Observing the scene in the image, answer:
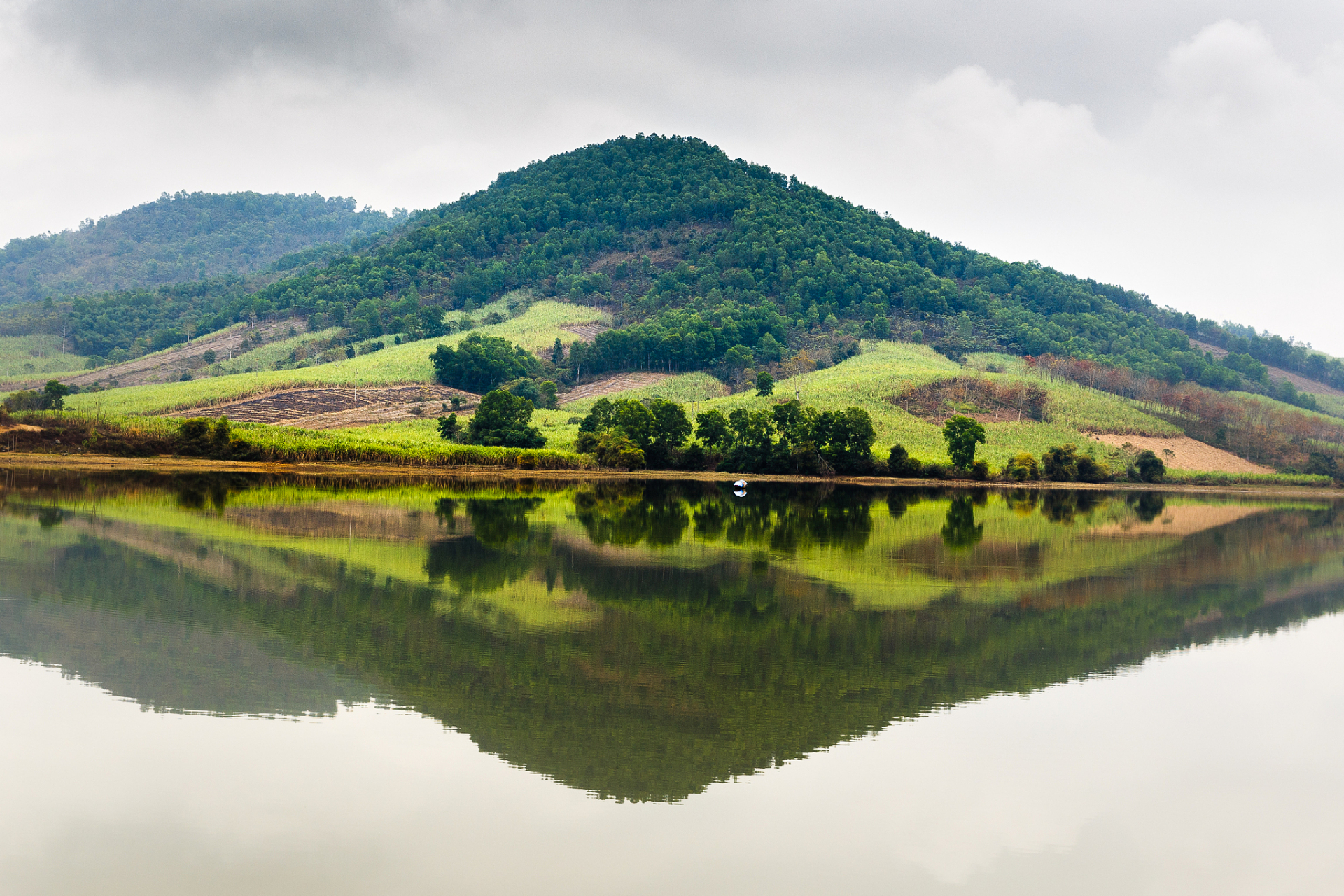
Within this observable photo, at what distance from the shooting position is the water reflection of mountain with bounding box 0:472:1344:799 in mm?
14125

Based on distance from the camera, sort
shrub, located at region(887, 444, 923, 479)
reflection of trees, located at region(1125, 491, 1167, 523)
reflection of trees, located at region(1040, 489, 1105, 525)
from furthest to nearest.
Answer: shrub, located at region(887, 444, 923, 479) → reflection of trees, located at region(1125, 491, 1167, 523) → reflection of trees, located at region(1040, 489, 1105, 525)

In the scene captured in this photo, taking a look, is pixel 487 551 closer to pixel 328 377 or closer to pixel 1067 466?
pixel 1067 466

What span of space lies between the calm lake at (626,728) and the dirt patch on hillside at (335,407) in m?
80.7

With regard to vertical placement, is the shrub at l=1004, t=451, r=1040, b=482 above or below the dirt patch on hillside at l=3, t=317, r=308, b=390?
below

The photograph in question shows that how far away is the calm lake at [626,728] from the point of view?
10.1 metres

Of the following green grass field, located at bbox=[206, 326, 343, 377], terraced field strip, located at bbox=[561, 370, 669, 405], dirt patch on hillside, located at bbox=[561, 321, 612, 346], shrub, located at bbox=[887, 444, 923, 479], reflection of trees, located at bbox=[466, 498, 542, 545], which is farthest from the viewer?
dirt patch on hillside, located at bbox=[561, 321, 612, 346]

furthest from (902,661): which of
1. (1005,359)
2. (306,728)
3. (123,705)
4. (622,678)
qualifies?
(1005,359)

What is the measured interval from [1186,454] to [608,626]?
10602cm

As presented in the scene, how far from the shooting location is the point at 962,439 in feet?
274

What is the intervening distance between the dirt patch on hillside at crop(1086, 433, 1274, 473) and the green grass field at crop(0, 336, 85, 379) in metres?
156

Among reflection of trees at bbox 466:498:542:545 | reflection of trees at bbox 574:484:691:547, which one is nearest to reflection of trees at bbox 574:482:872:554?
reflection of trees at bbox 574:484:691:547

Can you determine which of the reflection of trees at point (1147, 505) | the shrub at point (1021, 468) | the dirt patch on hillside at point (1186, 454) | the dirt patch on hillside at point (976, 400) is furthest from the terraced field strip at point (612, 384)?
the reflection of trees at point (1147, 505)

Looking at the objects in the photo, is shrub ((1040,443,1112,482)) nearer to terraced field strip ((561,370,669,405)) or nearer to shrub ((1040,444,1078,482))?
shrub ((1040,444,1078,482))

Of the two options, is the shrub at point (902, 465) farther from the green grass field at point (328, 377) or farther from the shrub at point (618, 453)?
the green grass field at point (328, 377)
